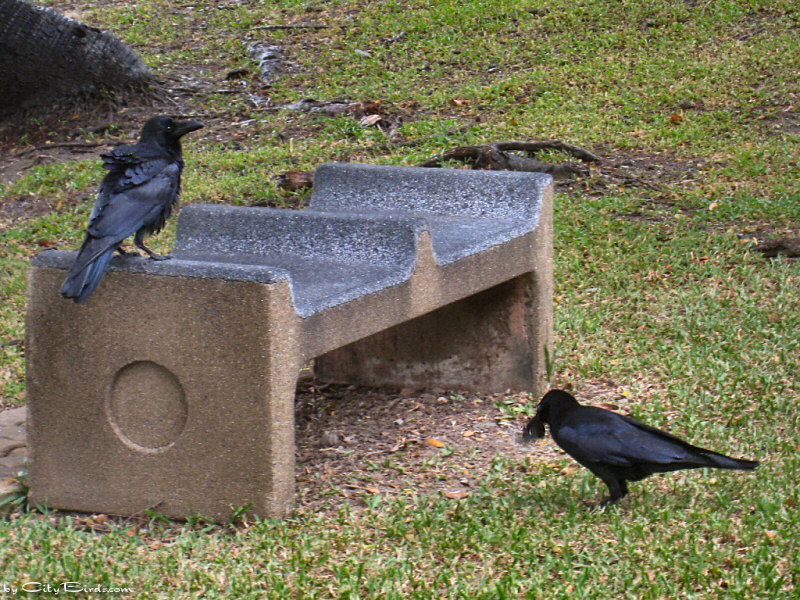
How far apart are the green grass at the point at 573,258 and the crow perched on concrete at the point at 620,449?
0.16 m

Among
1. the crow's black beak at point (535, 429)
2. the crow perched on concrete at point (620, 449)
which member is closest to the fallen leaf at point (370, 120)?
the crow's black beak at point (535, 429)

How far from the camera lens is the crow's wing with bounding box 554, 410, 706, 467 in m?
3.65

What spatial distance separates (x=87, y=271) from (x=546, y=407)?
5.92ft

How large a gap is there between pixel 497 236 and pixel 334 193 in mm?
1066

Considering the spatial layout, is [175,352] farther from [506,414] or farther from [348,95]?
[348,95]

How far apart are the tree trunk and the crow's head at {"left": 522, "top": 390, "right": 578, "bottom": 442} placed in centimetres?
812

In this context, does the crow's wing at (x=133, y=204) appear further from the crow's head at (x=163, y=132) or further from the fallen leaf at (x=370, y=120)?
the fallen leaf at (x=370, y=120)

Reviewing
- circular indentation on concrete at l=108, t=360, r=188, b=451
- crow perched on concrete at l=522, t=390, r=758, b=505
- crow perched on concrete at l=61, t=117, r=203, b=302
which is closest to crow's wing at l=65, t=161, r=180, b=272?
crow perched on concrete at l=61, t=117, r=203, b=302

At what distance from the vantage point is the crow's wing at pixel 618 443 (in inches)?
144

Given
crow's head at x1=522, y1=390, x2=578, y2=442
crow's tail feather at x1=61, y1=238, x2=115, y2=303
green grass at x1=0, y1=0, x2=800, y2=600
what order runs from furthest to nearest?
crow's head at x1=522, y1=390, x2=578, y2=442
crow's tail feather at x1=61, y1=238, x2=115, y2=303
green grass at x1=0, y1=0, x2=800, y2=600

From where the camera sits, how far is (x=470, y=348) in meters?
5.42

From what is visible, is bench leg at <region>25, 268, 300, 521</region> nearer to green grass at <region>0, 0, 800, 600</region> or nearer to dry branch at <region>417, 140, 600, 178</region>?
green grass at <region>0, 0, 800, 600</region>

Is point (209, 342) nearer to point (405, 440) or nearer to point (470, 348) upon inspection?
point (405, 440)

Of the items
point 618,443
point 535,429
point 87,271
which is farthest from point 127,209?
point 618,443
